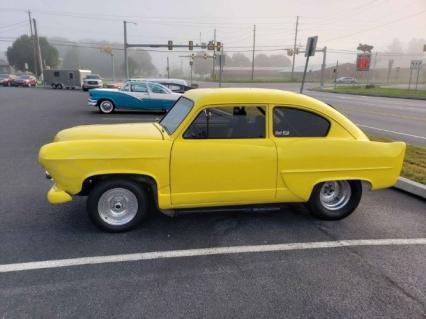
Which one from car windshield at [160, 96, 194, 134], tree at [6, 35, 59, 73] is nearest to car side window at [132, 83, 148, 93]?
car windshield at [160, 96, 194, 134]

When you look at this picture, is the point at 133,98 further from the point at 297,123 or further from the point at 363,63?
the point at 363,63

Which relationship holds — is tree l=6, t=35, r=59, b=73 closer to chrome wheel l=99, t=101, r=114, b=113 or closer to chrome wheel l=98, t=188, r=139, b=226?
chrome wheel l=99, t=101, r=114, b=113

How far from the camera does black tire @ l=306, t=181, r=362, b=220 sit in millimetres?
4309

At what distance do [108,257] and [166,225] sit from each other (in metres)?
0.88

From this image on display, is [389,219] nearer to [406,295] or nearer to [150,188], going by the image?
[406,295]

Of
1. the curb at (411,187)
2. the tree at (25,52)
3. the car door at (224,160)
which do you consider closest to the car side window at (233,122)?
the car door at (224,160)

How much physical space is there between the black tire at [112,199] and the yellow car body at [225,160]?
0.48 ft

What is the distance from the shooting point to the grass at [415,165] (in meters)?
5.73

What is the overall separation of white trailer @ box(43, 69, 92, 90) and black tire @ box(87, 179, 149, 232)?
126 ft

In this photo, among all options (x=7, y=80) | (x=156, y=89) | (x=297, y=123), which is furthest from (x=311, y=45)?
(x=7, y=80)

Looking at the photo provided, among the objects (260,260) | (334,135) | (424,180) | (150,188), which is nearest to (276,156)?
(334,135)

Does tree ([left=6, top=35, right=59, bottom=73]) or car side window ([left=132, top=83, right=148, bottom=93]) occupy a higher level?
tree ([left=6, top=35, right=59, bottom=73])

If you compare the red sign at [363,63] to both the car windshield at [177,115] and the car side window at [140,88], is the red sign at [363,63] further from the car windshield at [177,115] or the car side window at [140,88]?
the car windshield at [177,115]

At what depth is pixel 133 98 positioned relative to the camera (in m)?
15.6
